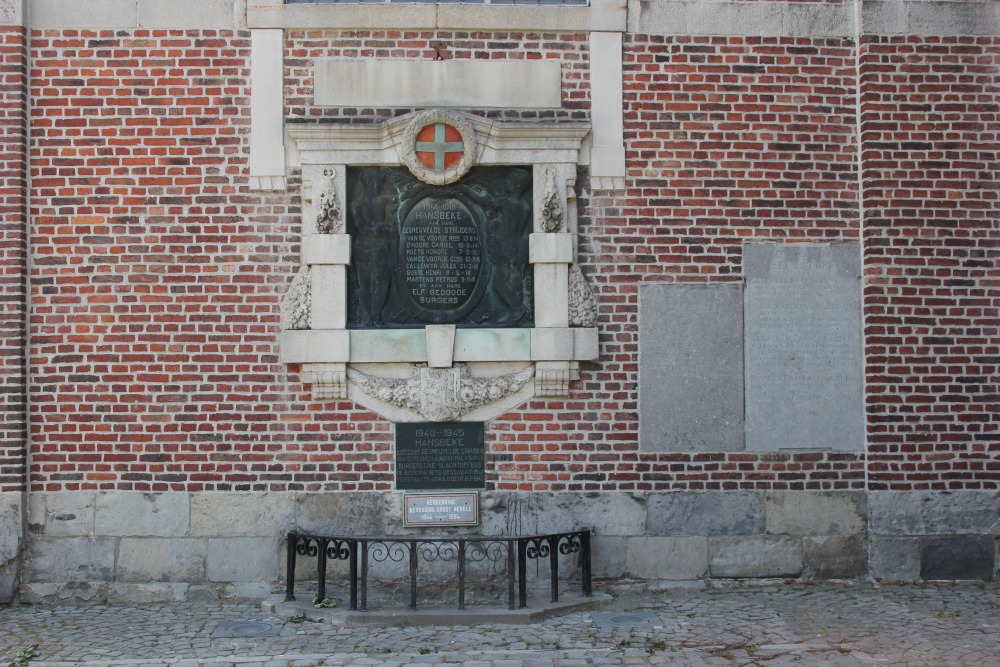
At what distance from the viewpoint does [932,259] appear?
23.9ft

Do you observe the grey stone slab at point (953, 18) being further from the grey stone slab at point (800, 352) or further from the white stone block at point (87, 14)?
the white stone block at point (87, 14)

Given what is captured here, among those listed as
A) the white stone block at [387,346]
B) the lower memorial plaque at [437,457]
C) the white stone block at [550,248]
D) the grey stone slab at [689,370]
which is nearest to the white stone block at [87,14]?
the white stone block at [387,346]

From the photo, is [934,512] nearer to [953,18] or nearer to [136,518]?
[953,18]

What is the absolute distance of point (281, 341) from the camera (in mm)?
7090

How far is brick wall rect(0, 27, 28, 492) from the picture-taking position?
6.93 meters

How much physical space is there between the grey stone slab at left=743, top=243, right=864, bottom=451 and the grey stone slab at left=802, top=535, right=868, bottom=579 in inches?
29.5

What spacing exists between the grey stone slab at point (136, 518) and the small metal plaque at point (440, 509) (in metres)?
1.75

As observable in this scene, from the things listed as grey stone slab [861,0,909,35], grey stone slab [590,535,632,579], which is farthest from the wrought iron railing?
grey stone slab [861,0,909,35]

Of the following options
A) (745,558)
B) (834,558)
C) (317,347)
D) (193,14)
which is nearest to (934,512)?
(834,558)

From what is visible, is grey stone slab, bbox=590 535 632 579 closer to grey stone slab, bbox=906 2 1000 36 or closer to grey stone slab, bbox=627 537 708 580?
grey stone slab, bbox=627 537 708 580

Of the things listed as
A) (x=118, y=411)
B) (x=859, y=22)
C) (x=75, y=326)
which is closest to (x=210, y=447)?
(x=118, y=411)

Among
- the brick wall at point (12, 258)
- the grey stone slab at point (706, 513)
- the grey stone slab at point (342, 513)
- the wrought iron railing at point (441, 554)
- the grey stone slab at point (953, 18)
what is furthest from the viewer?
the grey stone slab at point (953, 18)

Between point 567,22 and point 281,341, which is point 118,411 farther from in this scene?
point 567,22

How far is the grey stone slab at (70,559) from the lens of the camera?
6.94 meters
